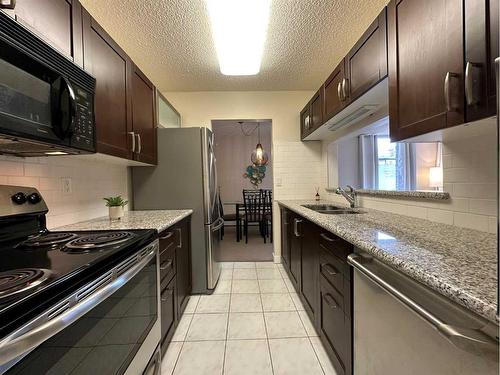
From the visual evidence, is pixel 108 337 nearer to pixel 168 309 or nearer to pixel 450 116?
pixel 168 309

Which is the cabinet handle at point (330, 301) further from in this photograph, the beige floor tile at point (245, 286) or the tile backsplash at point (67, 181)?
the tile backsplash at point (67, 181)

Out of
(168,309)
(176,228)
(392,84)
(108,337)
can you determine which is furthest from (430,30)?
(168,309)

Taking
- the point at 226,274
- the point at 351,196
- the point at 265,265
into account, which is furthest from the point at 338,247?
the point at 265,265

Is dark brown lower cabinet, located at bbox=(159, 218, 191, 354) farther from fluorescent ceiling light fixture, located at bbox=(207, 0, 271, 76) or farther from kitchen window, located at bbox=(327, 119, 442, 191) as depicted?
kitchen window, located at bbox=(327, 119, 442, 191)

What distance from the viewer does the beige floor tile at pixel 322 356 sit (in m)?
1.50

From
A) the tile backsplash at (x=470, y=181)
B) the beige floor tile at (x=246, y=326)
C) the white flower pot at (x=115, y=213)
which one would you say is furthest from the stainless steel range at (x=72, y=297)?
the tile backsplash at (x=470, y=181)

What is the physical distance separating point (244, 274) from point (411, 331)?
98.2 inches

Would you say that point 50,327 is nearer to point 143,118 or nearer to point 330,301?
point 330,301

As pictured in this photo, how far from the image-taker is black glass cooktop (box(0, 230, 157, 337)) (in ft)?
1.94

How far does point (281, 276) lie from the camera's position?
3059 millimetres

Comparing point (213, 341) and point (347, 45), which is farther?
point (347, 45)

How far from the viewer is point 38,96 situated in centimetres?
97

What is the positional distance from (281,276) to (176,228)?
1.57m

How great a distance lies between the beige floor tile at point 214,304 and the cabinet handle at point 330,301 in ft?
3.34
